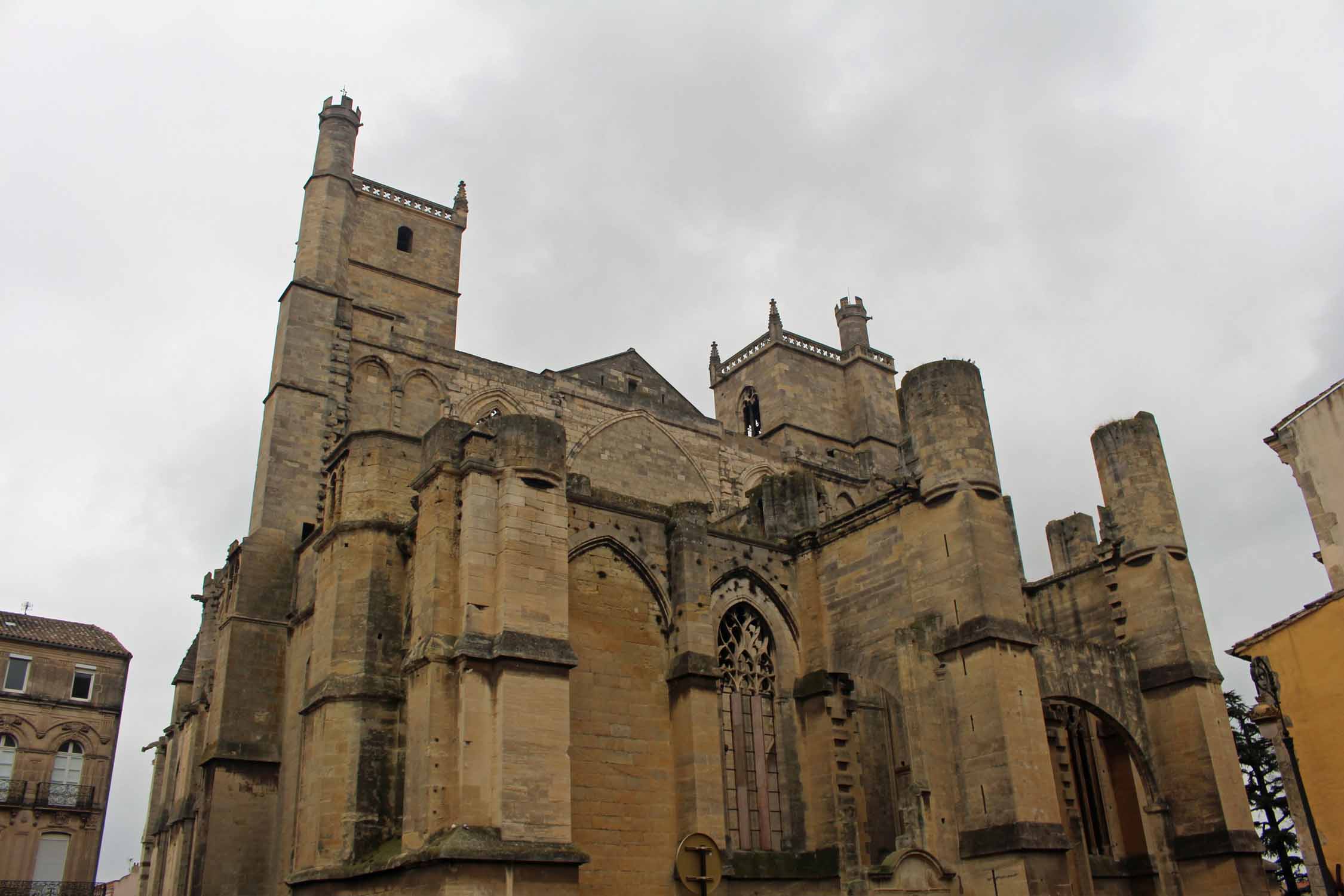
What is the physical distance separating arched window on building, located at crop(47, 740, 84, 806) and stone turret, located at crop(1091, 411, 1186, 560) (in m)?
29.5

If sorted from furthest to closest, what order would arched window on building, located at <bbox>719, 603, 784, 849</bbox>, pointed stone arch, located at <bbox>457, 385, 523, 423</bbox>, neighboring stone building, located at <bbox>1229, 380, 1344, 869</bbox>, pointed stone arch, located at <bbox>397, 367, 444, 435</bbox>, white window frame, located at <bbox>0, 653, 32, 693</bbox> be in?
white window frame, located at <bbox>0, 653, 32, 693</bbox> < pointed stone arch, located at <bbox>457, 385, 523, 423</bbox> < pointed stone arch, located at <bbox>397, 367, 444, 435</bbox> < arched window on building, located at <bbox>719, 603, 784, 849</bbox> < neighboring stone building, located at <bbox>1229, 380, 1344, 869</bbox>

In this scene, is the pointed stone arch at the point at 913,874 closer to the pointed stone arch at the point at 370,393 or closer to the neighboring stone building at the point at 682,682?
the neighboring stone building at the point at 682,682

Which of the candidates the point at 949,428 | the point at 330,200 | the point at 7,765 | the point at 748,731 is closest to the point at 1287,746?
the point at 949,428

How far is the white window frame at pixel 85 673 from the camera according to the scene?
33.7 meters

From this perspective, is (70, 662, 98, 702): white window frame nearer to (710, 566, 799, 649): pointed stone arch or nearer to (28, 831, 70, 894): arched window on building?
(28, 831, 70, 894): arched window on building

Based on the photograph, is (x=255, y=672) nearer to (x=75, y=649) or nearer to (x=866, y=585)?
(x=866, y=585)

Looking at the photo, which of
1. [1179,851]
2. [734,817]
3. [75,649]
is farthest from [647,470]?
[75,649]

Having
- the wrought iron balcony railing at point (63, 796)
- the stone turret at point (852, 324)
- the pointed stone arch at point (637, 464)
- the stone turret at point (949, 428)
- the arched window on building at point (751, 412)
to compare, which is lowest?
the wrought iron balcony railing at point (63, 796)

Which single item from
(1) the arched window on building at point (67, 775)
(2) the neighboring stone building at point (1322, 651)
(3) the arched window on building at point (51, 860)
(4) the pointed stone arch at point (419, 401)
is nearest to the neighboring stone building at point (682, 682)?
(4) the pointed stone arch at point (419, 401)

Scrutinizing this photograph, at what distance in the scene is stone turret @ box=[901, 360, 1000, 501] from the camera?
16.8 m

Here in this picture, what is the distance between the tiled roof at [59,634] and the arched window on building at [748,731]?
25080 mm

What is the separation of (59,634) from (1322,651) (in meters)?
34.3

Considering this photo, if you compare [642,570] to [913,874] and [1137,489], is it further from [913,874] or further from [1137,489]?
[1137,489]

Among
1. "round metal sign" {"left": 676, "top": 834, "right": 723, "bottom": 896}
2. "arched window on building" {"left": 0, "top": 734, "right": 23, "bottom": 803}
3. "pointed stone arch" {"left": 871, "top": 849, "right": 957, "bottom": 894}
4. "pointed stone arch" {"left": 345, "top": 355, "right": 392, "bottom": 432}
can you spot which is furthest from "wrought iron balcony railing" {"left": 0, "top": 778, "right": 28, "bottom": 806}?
"round metal sign" {"left": 676, "top": 834, "right": 723, "bottom": 896}
